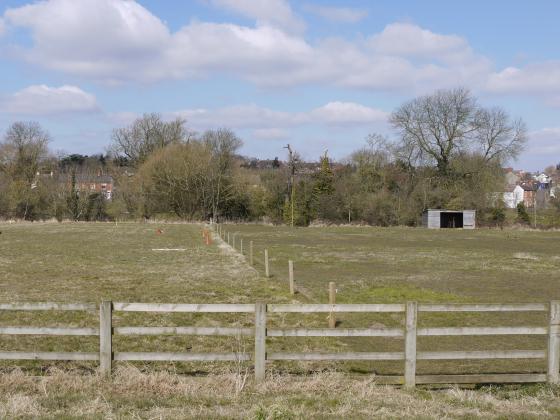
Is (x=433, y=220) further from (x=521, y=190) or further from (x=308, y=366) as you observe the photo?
(x=521, y=190)

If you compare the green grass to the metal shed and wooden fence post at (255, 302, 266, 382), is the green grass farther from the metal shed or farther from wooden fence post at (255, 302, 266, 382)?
the metal shed

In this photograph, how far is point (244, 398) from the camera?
7230 millimetres

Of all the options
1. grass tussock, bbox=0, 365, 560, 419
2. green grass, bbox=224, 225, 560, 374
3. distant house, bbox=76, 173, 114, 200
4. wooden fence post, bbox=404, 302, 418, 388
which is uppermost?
distant house, bbox=76, 173, 114, 200

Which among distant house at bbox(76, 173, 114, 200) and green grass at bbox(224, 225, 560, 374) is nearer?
Answer: green grass at bbox(224, 225, 560, 374)

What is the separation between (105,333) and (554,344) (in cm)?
616

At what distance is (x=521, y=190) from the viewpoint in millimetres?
147125

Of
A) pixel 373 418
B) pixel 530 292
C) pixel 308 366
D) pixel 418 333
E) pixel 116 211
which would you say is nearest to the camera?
pixel 373 418

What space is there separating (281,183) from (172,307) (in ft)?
239

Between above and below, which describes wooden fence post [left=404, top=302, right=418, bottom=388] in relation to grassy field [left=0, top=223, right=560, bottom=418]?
above

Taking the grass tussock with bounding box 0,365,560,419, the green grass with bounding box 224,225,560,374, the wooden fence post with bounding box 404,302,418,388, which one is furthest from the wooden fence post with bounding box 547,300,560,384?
the green grass with bounding box 224,225,560,374

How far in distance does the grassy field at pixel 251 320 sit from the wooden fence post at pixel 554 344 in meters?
0.31

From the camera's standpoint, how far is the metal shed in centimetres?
7088

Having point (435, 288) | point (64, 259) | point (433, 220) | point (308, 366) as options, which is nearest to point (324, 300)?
point (435, 288)

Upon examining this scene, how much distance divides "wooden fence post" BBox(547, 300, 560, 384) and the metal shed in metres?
64.7
